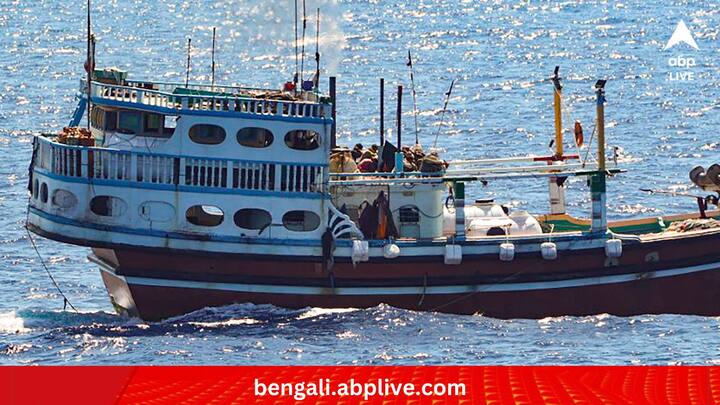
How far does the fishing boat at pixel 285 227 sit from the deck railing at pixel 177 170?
40mm

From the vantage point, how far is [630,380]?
35.2 metres

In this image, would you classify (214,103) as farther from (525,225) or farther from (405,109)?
(405,109)

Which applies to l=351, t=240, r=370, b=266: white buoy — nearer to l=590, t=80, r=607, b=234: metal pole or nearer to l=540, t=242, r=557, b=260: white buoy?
l=540, t=242, r=557, b=260: white buoy

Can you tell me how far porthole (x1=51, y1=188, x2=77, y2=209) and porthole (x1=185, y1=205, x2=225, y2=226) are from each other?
3.25 meters

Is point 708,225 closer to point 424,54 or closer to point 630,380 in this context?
point 630,380

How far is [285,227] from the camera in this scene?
168 feet

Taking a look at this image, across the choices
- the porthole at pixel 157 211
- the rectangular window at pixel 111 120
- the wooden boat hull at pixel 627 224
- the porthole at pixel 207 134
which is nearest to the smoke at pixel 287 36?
the wooden boat hull at pixel 627 224

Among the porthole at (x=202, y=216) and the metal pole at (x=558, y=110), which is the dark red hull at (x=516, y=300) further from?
the metal pole at (x=558, y=110)

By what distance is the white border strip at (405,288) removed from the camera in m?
50.8

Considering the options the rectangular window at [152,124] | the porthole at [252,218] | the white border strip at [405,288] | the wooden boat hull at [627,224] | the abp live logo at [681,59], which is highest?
the abp live logo at [681,59]

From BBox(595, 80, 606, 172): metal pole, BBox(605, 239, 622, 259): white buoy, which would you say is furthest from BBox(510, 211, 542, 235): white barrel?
BBox(595, 80, 606, 172): metal pole

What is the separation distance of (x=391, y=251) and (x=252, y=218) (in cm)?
416

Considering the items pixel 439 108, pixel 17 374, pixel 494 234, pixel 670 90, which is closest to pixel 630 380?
pixel 17 374

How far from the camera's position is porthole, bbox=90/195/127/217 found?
50500mm
